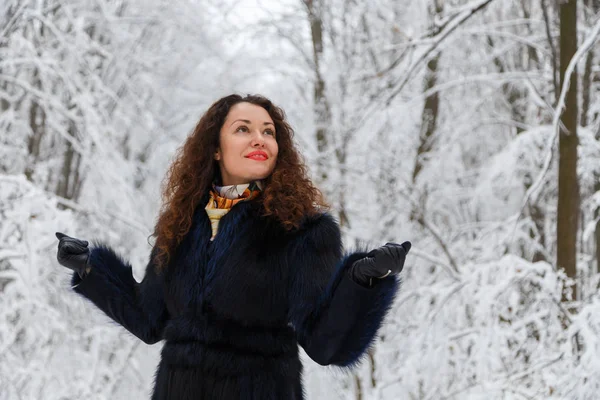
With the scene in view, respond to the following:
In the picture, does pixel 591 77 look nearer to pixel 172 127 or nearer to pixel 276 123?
pixel 276 123

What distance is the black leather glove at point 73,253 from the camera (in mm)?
2098

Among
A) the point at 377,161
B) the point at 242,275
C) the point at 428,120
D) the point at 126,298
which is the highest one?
the point at 428,120

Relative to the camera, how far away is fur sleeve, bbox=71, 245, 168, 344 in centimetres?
223

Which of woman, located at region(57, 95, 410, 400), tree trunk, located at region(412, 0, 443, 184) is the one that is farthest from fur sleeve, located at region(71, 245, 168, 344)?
tree trunk, located at region(412, 0, 443, 184)

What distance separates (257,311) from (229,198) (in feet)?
1.37

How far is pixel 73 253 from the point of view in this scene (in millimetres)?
2121

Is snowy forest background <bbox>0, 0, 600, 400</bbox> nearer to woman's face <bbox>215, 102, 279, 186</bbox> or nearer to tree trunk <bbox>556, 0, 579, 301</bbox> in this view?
tree trunk <bbox>556, 0, 579, 301</bbox>

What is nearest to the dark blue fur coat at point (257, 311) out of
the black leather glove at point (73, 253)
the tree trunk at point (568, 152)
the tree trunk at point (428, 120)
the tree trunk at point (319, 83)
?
the black leather glove at point (73, 253)

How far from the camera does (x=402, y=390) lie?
458cm

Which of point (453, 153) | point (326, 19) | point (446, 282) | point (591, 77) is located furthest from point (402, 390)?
point (326, 19)

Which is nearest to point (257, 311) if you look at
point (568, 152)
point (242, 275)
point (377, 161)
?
point (242, 275)

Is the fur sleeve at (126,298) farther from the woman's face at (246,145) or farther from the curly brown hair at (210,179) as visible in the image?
the woman's face at (246,145)

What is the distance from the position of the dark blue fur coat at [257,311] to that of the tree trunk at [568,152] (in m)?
1.44

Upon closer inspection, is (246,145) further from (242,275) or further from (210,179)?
(242,275)
